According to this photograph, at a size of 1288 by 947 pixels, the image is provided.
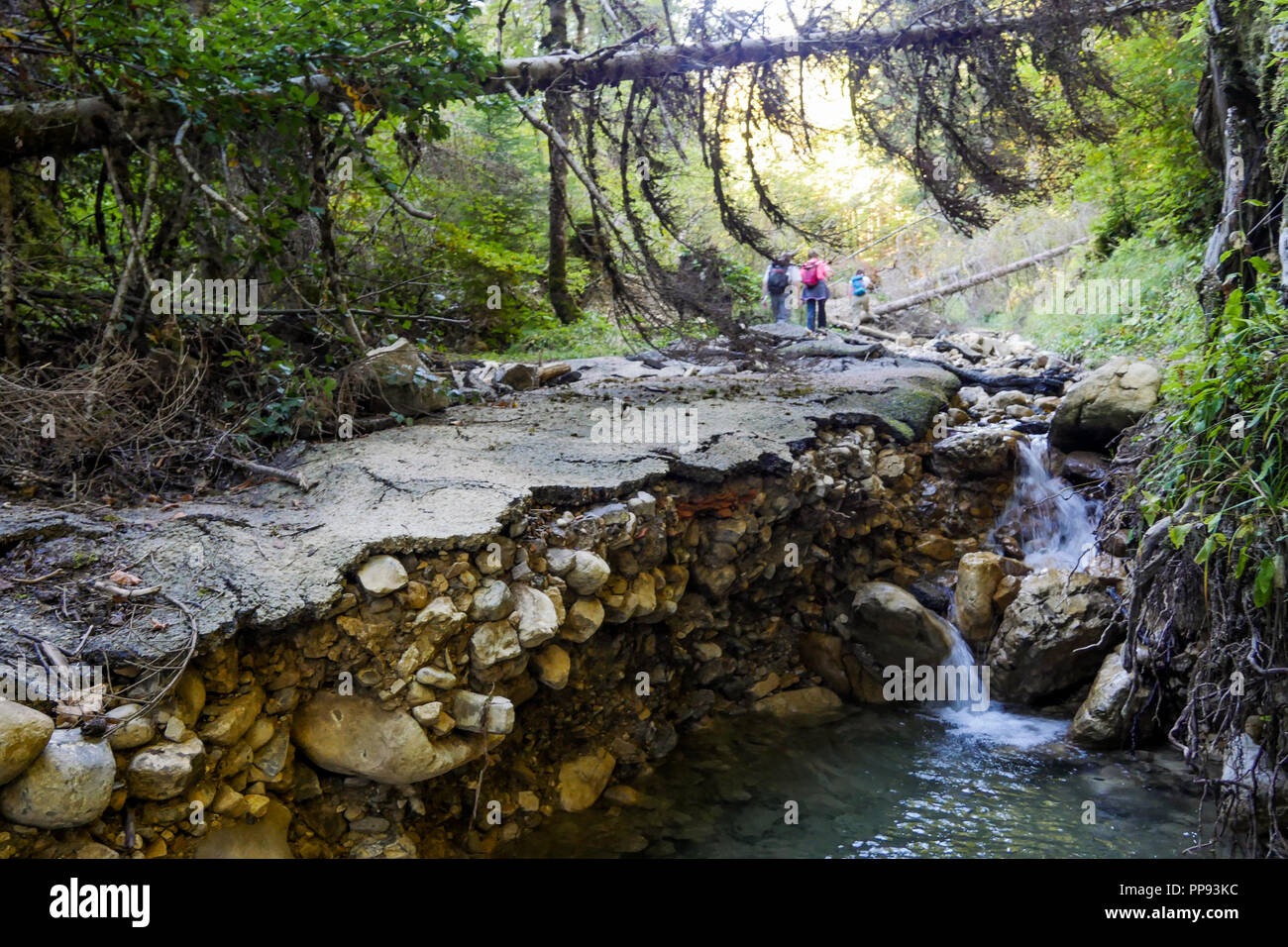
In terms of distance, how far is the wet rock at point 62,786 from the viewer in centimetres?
208

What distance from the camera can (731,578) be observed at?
5086mm

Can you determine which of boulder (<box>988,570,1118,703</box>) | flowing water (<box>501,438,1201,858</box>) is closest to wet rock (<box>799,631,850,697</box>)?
flowing water (<box>501,438,1201,858</box>)

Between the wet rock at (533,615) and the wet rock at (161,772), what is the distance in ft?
4.23

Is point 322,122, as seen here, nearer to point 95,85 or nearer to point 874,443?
point 95,85

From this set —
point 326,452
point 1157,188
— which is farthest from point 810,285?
point 326,452

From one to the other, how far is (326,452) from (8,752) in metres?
2.64

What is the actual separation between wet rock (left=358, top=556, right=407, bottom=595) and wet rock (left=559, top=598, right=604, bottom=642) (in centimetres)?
93

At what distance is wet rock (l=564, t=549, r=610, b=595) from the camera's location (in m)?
3.74

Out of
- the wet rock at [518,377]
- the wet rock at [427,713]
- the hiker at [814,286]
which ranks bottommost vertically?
the wet rock at [427,713]

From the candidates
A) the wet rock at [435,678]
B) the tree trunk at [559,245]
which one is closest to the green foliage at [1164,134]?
the tree trunk at [559,245]

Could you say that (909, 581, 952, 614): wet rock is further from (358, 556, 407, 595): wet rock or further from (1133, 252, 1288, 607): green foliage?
(358, 556, 407, 595): wet rock

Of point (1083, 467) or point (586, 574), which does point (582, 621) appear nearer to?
point (586, 574)

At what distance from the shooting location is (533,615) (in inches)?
134

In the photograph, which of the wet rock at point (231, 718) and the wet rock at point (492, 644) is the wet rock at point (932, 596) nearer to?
the wet rock at point (492, 644)
